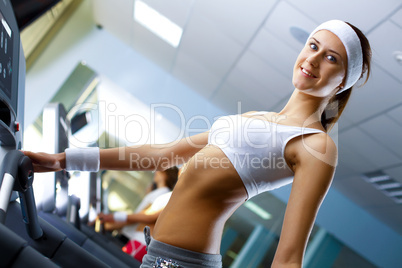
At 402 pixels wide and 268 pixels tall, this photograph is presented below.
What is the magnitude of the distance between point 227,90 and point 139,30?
137 centimetres

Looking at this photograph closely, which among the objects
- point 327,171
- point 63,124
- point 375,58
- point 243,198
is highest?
point 375,58

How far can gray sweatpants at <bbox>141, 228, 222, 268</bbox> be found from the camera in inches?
38.0

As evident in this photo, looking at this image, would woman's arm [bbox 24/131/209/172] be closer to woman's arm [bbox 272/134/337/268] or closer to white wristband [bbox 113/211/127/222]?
woman's arm [bbox 272/134/337/268]

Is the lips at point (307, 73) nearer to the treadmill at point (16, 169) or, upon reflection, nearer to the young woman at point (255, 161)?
the young woman at point (255, 161)

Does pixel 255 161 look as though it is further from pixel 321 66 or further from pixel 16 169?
pixel 16 169

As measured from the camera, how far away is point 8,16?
1.14 metres

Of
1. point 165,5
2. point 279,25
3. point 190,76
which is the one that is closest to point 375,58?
point 279,25

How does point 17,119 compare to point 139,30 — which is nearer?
point 17,119

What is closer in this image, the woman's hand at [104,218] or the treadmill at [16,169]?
the treadmill at [16,169]

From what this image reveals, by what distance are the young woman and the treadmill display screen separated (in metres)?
0.19

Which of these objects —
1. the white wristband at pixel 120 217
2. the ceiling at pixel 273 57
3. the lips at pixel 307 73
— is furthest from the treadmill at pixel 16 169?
the ceiling at pixel 273 57

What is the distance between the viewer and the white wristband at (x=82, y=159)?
1132 mm

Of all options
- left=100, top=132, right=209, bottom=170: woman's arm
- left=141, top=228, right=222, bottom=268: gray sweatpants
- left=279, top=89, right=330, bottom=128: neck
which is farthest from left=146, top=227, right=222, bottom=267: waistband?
left=279, top=89, right=330, bottom=128: neck

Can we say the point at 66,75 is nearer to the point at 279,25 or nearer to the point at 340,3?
the point at 279,25
